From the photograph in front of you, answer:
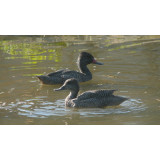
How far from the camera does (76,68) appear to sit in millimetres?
14312

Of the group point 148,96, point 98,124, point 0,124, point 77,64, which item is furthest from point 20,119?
point 77,64

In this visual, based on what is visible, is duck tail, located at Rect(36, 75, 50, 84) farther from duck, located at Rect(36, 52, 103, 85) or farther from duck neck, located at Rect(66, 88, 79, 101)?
duck neck, located at Rect(66, 88, 79, 101)

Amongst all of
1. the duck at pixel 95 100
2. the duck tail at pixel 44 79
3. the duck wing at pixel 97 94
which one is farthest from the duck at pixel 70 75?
the duck wing at pixel 97 94

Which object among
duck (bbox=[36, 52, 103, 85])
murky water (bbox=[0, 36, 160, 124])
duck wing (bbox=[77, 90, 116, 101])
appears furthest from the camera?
duck (bbox=[36, 52, 103, 85])

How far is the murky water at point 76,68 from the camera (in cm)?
916

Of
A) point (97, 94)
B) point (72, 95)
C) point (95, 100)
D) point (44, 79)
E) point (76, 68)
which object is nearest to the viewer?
point (95, 100)

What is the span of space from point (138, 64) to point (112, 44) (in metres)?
3.10

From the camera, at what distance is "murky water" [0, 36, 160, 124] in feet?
30.1

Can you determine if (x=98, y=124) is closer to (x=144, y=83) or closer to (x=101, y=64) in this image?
(x=144, y=83)

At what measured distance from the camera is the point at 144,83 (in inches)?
468

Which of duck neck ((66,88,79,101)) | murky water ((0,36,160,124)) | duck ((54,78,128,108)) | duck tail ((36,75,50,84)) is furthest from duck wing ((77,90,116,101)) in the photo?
duck tail ((36,75,50,84))

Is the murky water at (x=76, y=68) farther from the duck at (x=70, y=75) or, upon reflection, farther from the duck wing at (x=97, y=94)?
the duck wing at (x=97, y=94)

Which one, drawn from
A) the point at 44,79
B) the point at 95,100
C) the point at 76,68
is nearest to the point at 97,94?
the point at 95,100

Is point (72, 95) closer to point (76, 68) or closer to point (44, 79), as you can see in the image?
point (44, 79)
